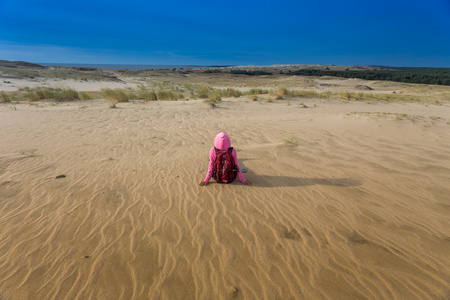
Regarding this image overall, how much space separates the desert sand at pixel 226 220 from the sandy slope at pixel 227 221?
0.02 m

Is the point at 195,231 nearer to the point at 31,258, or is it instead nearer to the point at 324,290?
the point at 324,290

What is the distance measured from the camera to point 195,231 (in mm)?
3004

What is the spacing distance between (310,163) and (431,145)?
3.69m

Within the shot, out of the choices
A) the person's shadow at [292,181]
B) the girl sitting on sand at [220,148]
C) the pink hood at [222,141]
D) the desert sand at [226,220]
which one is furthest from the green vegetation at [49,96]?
the person's shadow at [292,181]

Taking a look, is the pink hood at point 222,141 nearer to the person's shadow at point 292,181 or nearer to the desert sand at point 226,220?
the desert sand at point 226,220

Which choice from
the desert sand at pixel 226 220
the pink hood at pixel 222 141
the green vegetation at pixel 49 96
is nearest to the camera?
the desert sand at pixel 226 220

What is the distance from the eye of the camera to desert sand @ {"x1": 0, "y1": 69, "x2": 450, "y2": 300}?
226cm

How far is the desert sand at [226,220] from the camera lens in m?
2.26

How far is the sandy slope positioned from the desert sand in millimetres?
16

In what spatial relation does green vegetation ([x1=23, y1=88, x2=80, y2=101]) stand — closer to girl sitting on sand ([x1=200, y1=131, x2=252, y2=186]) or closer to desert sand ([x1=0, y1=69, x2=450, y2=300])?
desert sand ([x1=0, y1=69, x2=450, y2=300])

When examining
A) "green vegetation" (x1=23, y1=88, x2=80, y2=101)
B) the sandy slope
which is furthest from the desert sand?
"green vegetation" (x1=23, y1=88, x2=80, y2=101)

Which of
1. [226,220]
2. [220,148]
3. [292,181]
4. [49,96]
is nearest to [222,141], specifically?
[220,148]

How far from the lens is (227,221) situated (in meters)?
3.22

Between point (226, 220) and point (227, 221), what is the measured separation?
0.03 metres
